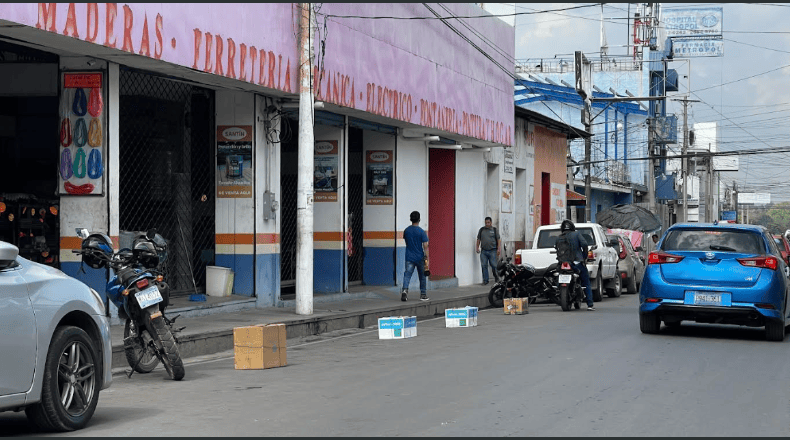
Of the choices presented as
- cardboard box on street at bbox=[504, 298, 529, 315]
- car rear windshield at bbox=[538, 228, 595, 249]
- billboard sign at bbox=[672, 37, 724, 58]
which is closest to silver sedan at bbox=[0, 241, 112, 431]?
cardboard box on street at bbox=[504, 298, 529, 315]

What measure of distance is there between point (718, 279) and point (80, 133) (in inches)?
349

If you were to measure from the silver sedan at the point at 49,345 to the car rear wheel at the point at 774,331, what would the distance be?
998 centimetres

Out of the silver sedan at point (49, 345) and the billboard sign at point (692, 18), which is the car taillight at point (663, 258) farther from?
the billboard sign at point (692, 18)

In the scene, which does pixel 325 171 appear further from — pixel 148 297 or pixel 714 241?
pixel 148 297

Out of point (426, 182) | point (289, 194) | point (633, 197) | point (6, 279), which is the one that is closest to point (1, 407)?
point (6, 279)

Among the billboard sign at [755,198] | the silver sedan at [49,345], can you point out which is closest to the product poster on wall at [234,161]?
the silver sedan at [49,345]

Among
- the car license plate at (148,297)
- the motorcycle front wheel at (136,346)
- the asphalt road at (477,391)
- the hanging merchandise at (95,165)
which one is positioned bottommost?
the asphalt road at (477,391)

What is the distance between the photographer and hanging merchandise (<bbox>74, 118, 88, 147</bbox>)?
14.3m

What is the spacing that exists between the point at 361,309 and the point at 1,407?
12811 millimetres

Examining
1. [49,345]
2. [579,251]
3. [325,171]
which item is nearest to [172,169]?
[325,171]

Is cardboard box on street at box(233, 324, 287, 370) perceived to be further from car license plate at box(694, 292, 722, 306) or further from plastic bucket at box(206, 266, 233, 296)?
plastic bucket at box(206, 266, 233, 296)

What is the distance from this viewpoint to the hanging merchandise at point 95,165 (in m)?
14.3

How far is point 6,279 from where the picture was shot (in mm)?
7117

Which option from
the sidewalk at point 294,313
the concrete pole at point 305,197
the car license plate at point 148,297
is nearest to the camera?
the car license plate at point 148,297
